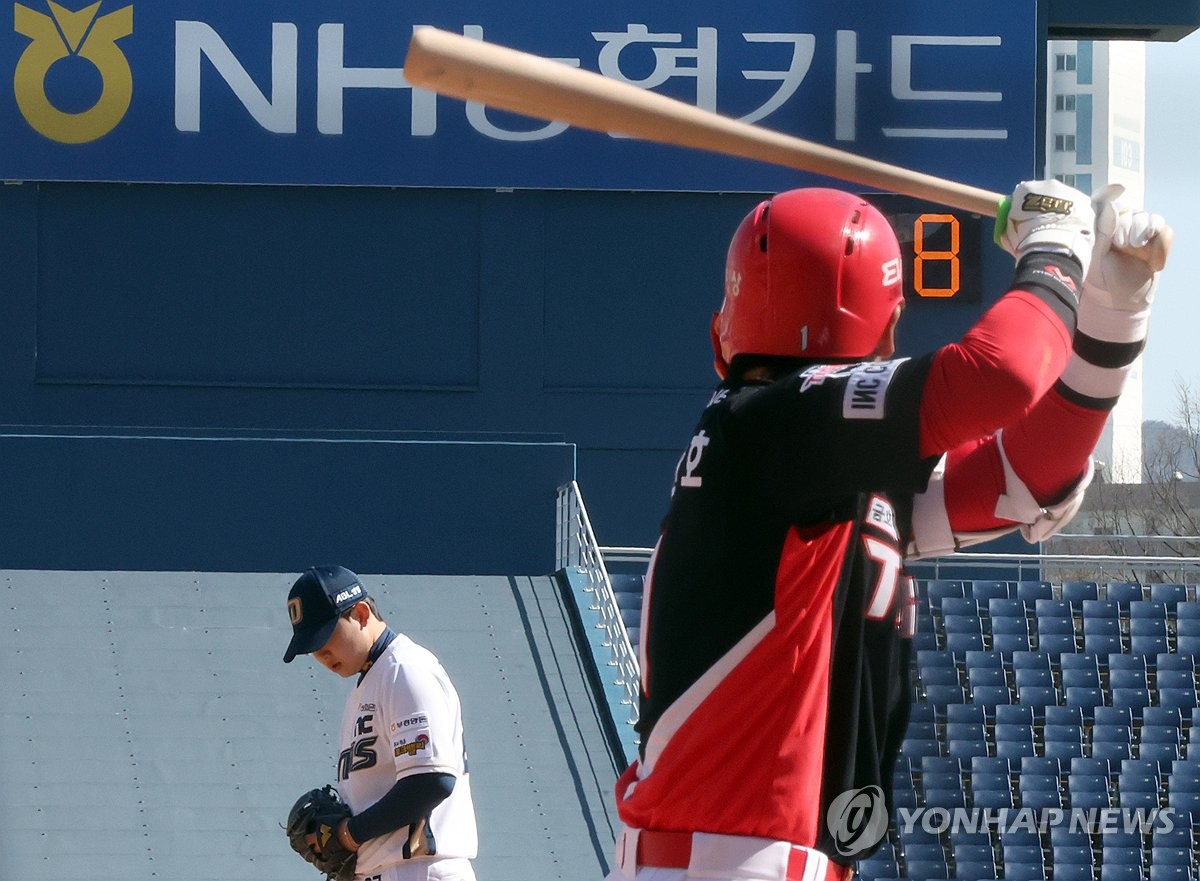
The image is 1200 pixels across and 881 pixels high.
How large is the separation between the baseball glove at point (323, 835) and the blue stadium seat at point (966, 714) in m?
7.65

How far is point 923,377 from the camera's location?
1924 millimetres

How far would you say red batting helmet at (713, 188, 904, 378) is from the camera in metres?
2.14

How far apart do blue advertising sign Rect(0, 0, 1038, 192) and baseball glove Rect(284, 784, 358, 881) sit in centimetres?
926

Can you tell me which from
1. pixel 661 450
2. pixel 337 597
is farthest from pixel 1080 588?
pixel 337 597

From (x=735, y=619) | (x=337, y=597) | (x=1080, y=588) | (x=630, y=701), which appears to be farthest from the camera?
(x=1080, y=588)

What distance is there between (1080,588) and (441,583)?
4889mm

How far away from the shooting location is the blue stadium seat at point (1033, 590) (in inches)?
484

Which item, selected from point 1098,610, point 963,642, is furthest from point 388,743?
point 1098,610

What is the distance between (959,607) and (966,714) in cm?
101

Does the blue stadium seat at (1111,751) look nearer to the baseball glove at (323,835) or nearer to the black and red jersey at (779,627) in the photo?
the baseball glove at (323,835)

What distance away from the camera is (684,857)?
2.09 m

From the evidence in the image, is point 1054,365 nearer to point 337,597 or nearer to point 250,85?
point 337,597

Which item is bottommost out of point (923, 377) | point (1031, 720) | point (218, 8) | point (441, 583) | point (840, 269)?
point (1031, 720)

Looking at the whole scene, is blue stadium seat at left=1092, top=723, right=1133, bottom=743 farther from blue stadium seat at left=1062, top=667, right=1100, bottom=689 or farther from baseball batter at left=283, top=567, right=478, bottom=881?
baseball batter at left=283, top=567, right=478, bottom=881
